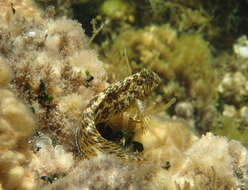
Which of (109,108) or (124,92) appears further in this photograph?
(124,92)

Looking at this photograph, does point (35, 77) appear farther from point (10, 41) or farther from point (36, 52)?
point (10, 41)

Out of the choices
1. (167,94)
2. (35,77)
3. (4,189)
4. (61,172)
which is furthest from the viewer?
(167,94)

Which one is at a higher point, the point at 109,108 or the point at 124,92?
the point at 124,92

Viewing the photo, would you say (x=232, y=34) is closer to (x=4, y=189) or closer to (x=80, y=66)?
(x=80, y=66)

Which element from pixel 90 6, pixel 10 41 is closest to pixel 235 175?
pixel 10 41

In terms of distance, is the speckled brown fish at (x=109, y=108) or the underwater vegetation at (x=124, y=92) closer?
the underwater vegetation at (x=124, y=92)

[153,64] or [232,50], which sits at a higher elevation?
[232,50]

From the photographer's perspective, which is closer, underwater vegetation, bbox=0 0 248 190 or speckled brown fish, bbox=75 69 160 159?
underwater vegetation, bbox=0 0 248 190

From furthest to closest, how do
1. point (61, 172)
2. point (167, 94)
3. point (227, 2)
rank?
point (227, 2)
point (167, 94)
point (61, 172)

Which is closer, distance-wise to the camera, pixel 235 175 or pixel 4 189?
pixel 4 189

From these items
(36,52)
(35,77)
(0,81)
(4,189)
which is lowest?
(4,189)
